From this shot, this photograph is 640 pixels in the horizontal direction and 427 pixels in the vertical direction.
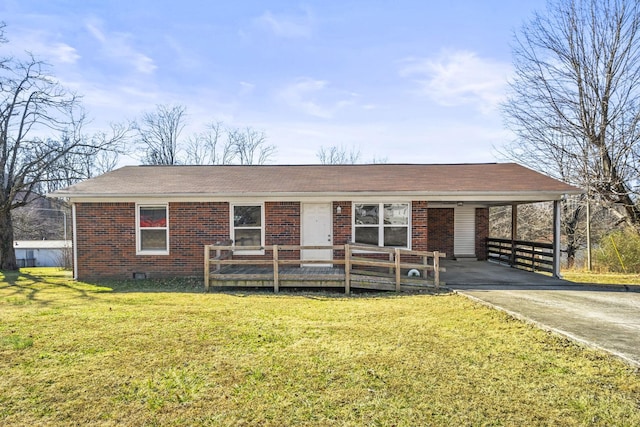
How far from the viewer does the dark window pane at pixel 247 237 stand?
11.9m

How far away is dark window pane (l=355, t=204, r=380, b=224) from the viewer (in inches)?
464

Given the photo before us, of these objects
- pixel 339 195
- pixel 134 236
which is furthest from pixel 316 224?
pixel 134 236

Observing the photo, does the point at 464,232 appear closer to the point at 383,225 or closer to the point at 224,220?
the point at 383,225

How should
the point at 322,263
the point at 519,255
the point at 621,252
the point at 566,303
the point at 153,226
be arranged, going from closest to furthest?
the point at 566,303, the point at 322,263, the point at 153,226, the point at 519,255, the point at 621,252

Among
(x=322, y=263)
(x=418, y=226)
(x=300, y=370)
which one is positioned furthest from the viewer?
(x=418, y=226)

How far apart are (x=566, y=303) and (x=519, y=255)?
718cm

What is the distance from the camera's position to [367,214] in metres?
11.8

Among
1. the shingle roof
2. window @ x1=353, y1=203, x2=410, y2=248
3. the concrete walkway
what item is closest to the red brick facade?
window @ x1=353, y1=203, x2=410, y2=248

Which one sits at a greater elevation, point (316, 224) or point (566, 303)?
point (316, 224)

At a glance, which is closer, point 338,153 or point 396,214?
point 396,214

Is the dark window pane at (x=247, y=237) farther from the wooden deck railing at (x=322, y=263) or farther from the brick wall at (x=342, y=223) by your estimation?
the brick wall at (x=342, y=223)

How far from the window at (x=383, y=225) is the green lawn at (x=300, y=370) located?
4480 millimetres

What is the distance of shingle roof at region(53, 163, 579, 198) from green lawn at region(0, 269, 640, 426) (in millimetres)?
4770

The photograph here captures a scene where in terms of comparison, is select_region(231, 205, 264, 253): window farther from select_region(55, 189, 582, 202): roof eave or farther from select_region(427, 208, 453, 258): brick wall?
select_region(427, 208, 453, 258): brick wall
